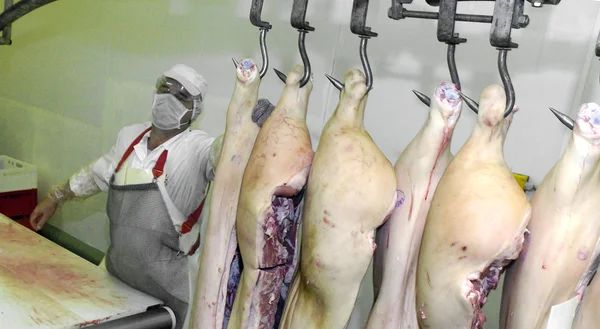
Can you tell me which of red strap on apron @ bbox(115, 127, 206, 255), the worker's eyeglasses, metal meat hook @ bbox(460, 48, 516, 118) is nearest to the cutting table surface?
red strap on apron @ bbox(115, 127, 206, 255)

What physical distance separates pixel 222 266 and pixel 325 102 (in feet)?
2.97

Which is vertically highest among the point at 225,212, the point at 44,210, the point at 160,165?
the point at 225,212

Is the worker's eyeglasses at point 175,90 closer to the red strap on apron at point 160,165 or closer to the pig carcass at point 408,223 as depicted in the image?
the red strap on apron at point 160,165

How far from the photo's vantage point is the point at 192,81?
6.97 ft

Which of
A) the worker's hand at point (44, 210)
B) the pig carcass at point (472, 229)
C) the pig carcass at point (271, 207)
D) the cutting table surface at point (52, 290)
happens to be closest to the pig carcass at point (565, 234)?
the pig carcass at point (472, 229)

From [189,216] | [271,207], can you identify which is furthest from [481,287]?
[189,216]

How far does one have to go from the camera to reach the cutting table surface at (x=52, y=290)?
69.8 inches

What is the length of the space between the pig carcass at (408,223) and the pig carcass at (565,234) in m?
0.15

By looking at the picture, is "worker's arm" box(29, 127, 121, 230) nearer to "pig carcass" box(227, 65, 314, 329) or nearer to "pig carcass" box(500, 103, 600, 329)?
"pig carcass" box(227, 65, 314, 329)

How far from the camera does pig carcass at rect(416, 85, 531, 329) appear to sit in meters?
0.76

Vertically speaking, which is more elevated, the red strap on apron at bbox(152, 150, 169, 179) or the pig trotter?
the pig trotter

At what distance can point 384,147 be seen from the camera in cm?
167

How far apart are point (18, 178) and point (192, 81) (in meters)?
1.18

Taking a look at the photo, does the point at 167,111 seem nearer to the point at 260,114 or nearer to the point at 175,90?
the point at 175,90
